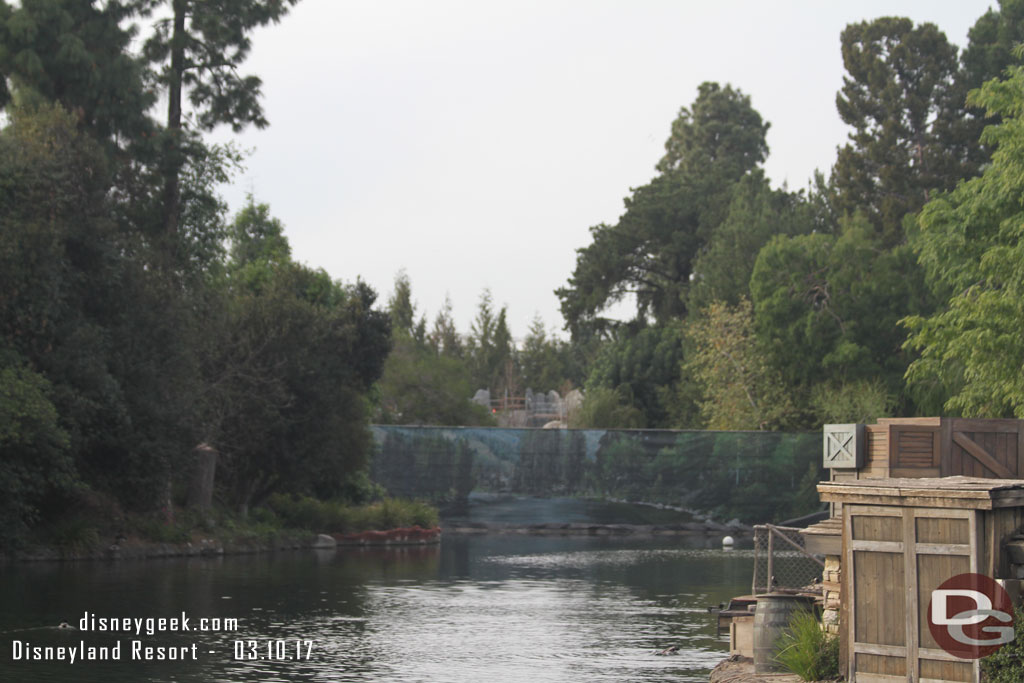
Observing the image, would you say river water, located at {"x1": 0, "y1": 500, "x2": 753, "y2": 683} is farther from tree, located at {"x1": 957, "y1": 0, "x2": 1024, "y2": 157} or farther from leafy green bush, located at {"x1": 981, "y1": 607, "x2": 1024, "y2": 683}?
tree, located at {"x1": 957, "y1": 0, "x2": 1024, "y2": 157}

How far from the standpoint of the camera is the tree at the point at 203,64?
1603 inches

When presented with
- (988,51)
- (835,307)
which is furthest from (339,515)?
(988,51)

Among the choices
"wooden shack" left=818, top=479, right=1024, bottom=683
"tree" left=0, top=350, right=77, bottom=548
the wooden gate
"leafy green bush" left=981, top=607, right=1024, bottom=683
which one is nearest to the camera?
"leafy green bush" left=981, top=607, right=1024, bottom=683

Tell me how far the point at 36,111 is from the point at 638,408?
4526 cm

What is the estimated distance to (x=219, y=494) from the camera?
147 feet

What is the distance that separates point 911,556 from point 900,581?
1.00 feet

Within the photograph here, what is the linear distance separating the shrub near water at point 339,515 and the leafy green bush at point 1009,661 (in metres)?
36.9

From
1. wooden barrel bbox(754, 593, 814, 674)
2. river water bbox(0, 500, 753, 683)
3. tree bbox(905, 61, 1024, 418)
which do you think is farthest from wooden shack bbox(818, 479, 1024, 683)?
tree bbox(905, 61, 1024, 418)

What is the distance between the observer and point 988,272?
32.3 metres

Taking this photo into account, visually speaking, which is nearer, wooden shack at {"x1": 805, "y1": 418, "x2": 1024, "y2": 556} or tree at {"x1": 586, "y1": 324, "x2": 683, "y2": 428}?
wooden shack at {"x1": 805, "y1": 418, "x2": 1024, "y2": 556}

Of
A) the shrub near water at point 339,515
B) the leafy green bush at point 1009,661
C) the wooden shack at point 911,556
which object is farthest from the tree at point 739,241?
the leafy green bush at point 1009,661

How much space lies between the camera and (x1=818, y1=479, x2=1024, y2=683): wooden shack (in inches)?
447

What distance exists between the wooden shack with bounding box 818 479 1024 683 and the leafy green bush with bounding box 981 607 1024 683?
108mm

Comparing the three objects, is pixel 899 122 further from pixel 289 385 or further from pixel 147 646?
pixel 147 646
